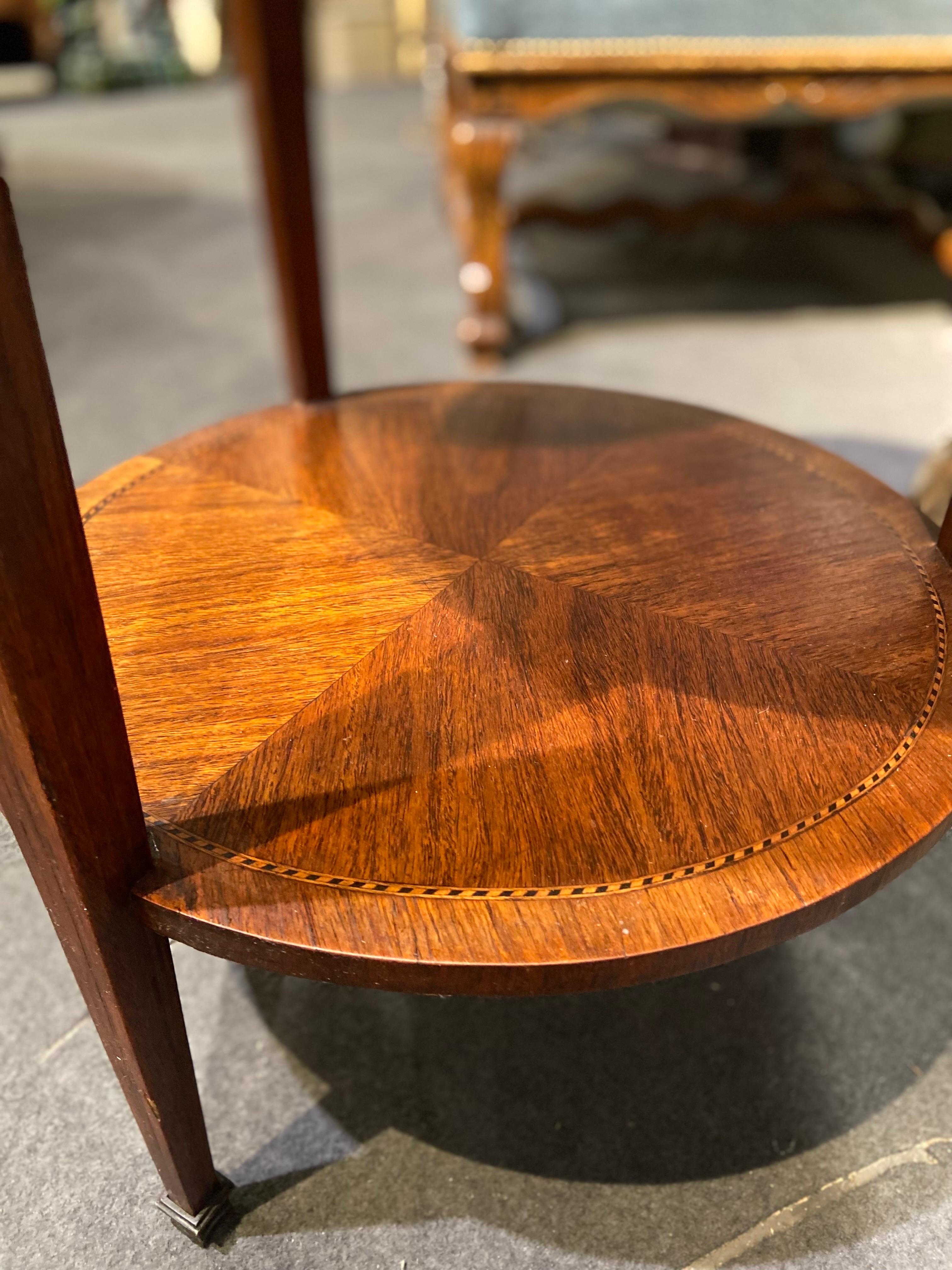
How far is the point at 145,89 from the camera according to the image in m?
3.94

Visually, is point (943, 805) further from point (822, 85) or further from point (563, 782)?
point (822, 85)

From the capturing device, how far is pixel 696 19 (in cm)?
144

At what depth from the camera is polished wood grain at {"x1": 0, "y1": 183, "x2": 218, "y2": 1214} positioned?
323 mm

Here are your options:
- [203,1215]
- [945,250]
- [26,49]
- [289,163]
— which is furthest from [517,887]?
[26,49]

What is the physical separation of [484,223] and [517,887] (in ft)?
4.19

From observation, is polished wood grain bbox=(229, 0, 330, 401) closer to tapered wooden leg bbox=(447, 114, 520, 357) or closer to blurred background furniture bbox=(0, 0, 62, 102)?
tapered wooden leg bbox=(447, 114, 520, 357)

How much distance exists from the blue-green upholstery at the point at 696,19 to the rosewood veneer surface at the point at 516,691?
2.99 feet

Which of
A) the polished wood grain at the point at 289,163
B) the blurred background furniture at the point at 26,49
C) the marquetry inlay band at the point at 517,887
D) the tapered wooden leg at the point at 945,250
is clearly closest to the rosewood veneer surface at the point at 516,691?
the marquetry inlay band at the point at 517,887

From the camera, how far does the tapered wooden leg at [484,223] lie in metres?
1.40

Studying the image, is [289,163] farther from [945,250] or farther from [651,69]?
[945,250]

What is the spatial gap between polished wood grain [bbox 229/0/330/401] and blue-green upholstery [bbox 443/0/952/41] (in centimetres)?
67

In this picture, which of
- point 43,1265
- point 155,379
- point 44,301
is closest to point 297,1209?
point 43,1265

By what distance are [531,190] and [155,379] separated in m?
1.29

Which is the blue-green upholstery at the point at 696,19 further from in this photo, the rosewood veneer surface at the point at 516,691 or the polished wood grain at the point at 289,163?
the rosewood veneer surface at the point at 516,691
